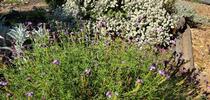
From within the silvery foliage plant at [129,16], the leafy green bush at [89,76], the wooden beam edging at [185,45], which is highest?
the leafy green bush at [89,76]

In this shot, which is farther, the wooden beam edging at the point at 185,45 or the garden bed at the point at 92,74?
the wooden beam edging at the point at 185,45

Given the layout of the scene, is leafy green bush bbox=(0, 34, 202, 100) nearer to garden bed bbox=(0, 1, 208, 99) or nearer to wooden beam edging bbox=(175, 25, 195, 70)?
garden bed bbox=(0, 1, 208, 99)

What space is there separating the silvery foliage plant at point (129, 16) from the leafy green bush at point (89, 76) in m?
3.31

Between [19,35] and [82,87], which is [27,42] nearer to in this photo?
[19,35]

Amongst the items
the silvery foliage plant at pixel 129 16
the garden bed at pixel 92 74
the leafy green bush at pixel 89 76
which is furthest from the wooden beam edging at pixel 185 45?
the leafy green bush at pixel 89 76

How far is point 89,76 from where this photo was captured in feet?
15.3

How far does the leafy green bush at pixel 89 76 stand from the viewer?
181 inches

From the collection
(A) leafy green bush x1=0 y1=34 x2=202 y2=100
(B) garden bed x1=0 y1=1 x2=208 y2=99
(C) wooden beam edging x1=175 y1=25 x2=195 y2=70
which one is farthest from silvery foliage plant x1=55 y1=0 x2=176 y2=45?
(A) leafy green bush x1=0 y1=34 x2=202 y2=100

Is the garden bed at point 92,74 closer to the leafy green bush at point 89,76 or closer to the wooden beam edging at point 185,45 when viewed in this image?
the leafy green bush at point 89,76

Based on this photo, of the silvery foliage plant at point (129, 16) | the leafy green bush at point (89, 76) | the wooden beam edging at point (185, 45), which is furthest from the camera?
the silvery foliage plant at point (129, 16)

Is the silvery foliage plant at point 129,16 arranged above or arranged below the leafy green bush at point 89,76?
below

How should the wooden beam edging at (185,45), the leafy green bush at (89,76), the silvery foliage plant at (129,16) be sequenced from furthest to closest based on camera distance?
the silvery foliage plant at (129,16), the wooden beam edging at (185,45), the leafy green bush at (89,76)

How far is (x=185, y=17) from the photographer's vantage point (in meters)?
10.7

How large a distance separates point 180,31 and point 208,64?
1.14 m
